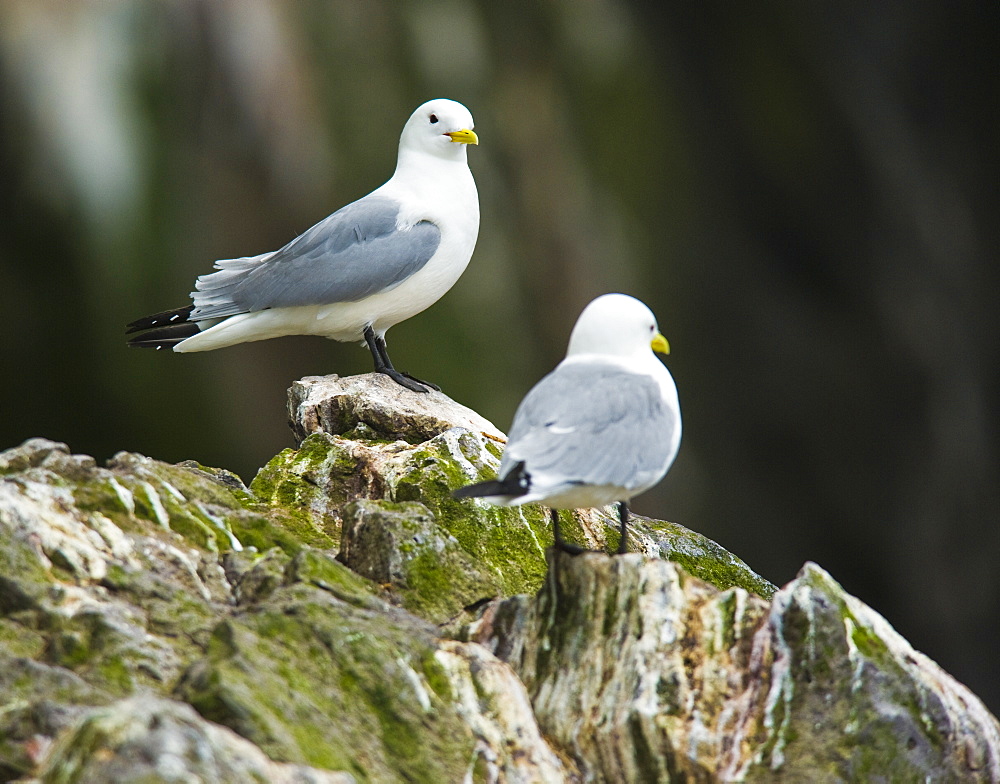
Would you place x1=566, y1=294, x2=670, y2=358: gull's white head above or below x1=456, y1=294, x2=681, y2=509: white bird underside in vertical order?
above

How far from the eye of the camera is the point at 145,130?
11219 millimetres

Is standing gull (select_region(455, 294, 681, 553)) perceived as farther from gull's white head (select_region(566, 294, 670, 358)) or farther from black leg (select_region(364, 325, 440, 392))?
black leg (select_region(364, 325, 440, 392))

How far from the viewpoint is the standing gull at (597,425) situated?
13.0 ft

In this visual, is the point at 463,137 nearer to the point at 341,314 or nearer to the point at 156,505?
the point at 341,314

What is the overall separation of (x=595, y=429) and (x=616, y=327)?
24.1 inches

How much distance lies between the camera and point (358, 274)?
668cm

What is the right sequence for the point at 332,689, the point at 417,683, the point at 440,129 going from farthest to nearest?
the point at 440,129
the point at 417,683
the point at 332,689

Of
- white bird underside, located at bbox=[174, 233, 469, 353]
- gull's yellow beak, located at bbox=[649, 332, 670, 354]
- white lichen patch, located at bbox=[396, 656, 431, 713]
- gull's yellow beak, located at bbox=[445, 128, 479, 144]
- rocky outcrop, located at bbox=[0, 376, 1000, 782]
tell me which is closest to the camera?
rocky outcrop, located at bbox=[0, 376, 1000, 782]

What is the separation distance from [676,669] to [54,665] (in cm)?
198

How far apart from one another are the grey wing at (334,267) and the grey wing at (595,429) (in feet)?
7.66

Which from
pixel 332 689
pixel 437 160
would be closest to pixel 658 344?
pixel 332 689

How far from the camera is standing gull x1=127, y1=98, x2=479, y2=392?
670 centimetres

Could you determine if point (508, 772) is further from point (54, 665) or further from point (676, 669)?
point (54, 665)

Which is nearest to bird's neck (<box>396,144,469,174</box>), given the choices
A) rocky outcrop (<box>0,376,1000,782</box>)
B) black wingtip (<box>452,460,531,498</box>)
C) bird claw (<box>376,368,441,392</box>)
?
bird claw (<box>376,368,441,392</box>)
